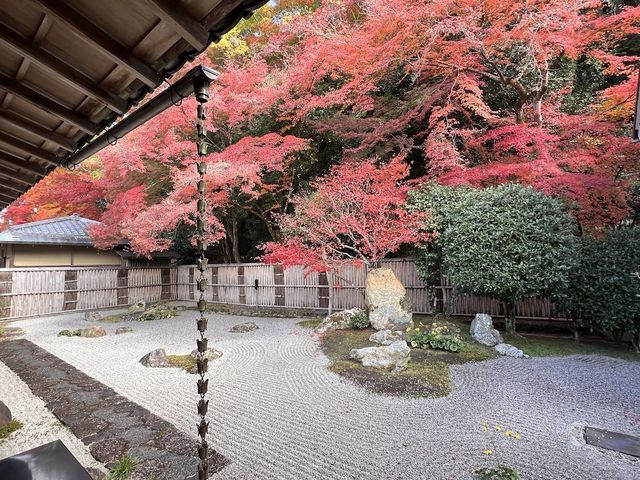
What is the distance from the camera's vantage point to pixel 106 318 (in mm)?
11414

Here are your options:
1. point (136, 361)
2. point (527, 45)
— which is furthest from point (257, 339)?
point (527, 45)

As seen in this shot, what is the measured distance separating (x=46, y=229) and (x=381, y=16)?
14.6 metres

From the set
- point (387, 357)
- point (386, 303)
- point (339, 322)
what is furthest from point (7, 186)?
point (386, 303)

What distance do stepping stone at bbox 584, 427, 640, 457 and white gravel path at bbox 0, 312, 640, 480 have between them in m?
0.09

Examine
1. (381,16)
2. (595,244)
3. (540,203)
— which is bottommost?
(595,244)

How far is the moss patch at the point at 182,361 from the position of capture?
19.0 feet

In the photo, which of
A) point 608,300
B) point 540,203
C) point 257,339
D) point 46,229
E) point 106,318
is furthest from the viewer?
point 46,229

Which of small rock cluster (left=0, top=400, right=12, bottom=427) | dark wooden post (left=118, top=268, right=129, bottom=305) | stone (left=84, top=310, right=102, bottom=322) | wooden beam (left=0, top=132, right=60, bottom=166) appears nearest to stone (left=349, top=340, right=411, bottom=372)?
small rock cluster (left=0, top=400, right=12, bottom=427)

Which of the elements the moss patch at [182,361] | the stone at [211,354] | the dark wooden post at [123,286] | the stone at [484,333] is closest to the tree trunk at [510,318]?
the stone at [484,333]

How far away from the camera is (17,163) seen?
342 centimetres

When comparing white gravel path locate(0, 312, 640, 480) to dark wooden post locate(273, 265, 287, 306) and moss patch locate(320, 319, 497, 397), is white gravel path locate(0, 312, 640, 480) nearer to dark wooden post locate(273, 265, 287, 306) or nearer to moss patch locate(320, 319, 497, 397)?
moss patch locate(320, 319, 497, 397)

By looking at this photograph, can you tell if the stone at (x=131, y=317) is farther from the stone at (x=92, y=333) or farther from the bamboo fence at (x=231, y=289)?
the bamboo fence at (x=231, y=289)

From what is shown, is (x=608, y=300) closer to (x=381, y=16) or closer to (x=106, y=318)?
(x=381, y=16)

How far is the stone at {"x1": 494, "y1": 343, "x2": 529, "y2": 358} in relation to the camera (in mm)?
5837
